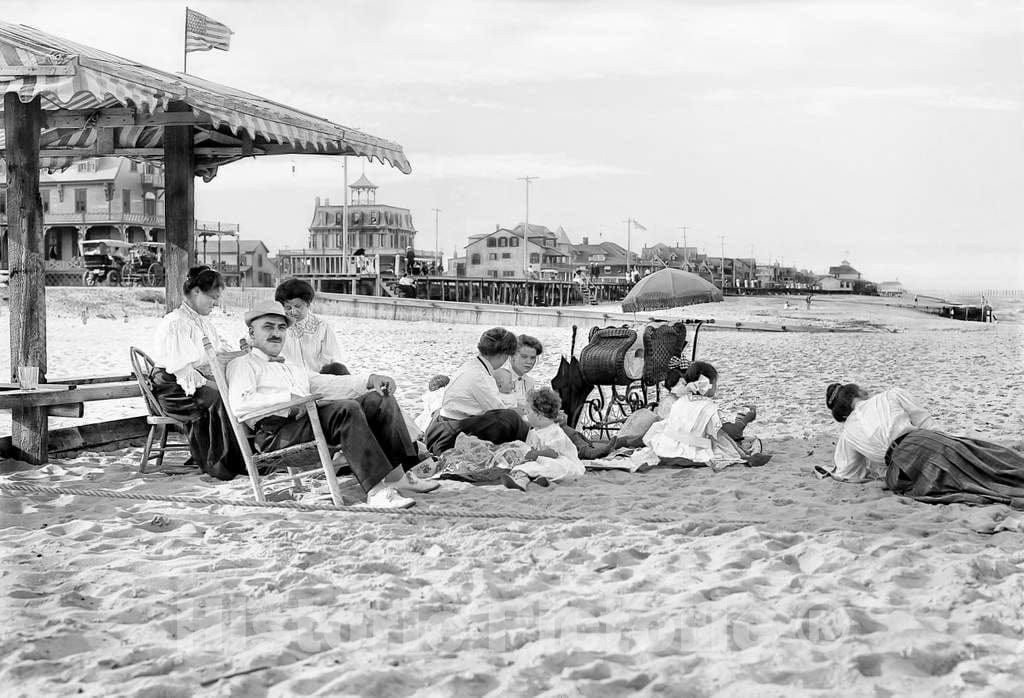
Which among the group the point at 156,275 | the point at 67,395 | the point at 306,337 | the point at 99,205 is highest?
the point at 99,205

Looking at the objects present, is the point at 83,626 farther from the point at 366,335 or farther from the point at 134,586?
the point at 366,335

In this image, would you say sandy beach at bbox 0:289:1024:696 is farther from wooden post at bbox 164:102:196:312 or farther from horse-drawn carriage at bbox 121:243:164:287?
horse-drawn carriage at bbox 121:243:164:287

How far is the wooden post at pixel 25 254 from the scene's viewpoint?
6.25m

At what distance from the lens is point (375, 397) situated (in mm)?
5340

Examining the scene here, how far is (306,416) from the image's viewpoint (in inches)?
210

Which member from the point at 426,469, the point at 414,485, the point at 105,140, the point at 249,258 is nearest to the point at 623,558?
the point at 414,485

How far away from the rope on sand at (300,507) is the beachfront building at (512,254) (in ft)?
250

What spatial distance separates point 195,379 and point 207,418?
0.28 m

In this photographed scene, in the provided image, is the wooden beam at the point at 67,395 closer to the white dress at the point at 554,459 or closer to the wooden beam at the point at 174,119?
the wooden beam at the point at 174,119

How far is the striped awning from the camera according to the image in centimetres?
531

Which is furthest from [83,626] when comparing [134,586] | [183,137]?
[183,137]

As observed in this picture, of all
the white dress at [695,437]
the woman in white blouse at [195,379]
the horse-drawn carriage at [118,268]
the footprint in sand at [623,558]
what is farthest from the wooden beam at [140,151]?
the horse-drawn carriage at [118,268]

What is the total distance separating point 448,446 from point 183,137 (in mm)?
3458

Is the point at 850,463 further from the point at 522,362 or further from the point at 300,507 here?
the point at 300,507
